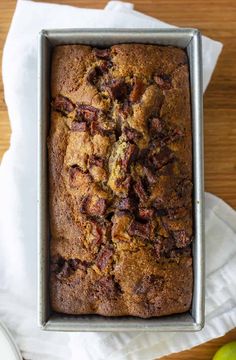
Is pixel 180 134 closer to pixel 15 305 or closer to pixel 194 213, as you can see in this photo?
pixel 194 213

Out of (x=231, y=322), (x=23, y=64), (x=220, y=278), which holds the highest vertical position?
(x=23, y=64)

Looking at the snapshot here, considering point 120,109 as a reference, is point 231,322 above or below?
below

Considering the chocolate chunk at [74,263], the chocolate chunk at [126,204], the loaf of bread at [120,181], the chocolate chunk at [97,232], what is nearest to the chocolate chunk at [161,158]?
the loaf of bread at [120,181]

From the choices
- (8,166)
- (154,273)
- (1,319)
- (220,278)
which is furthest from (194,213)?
(1,319)

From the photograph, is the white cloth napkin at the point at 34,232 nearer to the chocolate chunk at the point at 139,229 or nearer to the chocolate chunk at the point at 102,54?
the chocolate chunk at the point at 102,54

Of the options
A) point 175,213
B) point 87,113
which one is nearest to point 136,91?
point 87,113

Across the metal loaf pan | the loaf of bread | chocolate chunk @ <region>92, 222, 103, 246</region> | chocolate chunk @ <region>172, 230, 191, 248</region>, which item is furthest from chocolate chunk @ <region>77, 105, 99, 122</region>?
chocolate chunk @ <region>172, 230, 191, 248</region>

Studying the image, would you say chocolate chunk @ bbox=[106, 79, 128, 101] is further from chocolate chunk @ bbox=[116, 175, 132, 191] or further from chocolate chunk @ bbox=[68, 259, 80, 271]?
chocolate chunk @ bbox=[68, 259, 80, 271]
